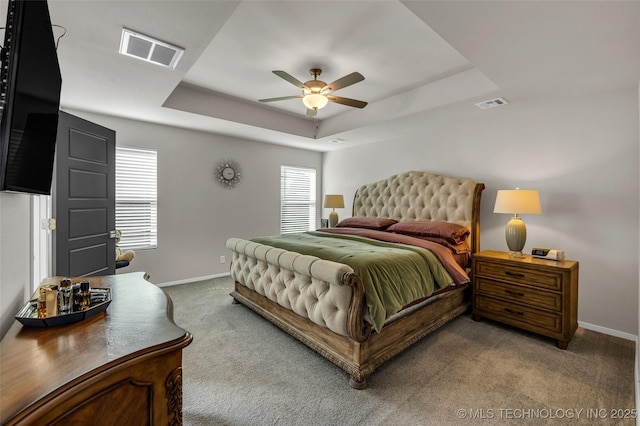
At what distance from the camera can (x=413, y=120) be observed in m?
3.90

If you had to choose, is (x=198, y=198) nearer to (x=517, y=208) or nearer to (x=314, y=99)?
(x=314, y=99)

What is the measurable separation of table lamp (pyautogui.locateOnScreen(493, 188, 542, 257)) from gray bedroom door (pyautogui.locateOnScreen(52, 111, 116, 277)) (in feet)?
13.9

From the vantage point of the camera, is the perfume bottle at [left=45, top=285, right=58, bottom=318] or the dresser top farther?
the dresser top

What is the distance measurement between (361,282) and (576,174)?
108 inches

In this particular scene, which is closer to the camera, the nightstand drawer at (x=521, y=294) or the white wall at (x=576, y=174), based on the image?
the nightstand drawer at (x=521, y=294)

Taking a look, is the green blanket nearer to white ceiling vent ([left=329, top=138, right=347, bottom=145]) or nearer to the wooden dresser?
Answer: the wooden dresser

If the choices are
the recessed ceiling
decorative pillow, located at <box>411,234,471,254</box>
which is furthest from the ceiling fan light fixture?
decorative pillow, located at <box>411,234,471,254</box>

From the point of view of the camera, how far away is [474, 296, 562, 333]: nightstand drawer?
103 inches

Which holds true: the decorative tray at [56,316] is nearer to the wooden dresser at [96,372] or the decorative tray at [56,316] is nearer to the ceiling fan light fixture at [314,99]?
the wooden dresser at [96,372]

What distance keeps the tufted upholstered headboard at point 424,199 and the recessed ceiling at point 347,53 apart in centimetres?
87

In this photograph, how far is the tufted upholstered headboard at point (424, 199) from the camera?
362cm

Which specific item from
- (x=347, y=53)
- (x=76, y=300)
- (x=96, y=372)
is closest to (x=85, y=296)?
(x=76, y=300)

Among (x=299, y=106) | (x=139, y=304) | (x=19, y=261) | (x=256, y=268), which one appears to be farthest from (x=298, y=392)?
(x=299, y=106)

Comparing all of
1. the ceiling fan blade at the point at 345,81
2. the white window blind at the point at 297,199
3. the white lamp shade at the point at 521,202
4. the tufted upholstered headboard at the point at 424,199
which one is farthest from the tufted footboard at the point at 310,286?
the white window blind at the point at 297,199
